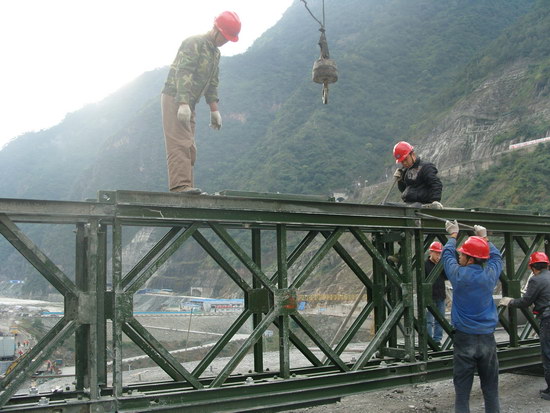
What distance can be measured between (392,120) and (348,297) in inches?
2139

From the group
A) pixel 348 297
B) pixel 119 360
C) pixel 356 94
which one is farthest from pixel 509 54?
pixel 119 360

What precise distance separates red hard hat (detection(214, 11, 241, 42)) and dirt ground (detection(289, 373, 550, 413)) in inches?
189

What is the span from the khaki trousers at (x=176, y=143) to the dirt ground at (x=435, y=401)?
3839 millimetres

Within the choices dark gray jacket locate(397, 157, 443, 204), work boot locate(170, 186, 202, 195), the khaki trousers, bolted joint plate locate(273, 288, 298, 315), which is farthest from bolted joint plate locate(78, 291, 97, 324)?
dark gray jacket locate(397, 157, 443, 204)

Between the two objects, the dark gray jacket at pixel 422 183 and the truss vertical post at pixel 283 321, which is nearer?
the truss vertical post at pixel 283 321

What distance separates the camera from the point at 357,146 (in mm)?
86562

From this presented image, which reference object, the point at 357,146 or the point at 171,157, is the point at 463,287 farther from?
the point at 357,146

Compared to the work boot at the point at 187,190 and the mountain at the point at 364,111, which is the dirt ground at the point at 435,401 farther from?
the mountain at the point at 364,111

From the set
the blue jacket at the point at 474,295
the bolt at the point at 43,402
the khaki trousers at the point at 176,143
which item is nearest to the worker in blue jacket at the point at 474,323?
the blue jacket at the point at 474,295

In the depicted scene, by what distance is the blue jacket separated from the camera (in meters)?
5.49

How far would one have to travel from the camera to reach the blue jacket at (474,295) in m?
5.49

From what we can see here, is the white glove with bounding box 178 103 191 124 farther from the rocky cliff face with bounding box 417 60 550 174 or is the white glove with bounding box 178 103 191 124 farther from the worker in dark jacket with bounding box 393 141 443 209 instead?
the rocky cliff face with bounding box 417 60 550 174

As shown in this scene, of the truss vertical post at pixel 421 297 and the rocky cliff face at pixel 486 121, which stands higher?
the rocky cliff face at pixel 486 121

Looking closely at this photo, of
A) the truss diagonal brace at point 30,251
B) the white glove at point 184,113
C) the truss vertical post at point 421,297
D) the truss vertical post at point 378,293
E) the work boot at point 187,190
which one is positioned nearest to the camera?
the truss diagonal brace at point 30,251
